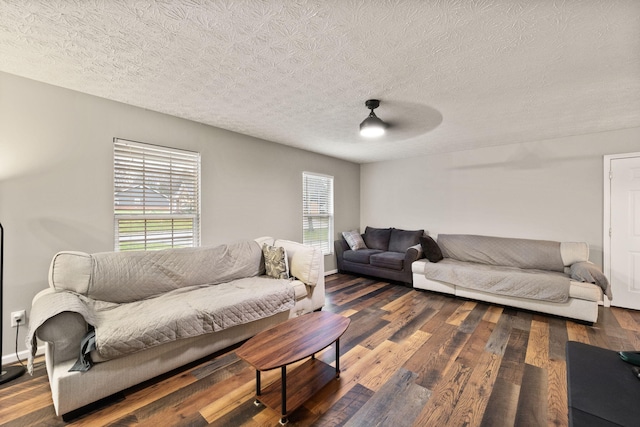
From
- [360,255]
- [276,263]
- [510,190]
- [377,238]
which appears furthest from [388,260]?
[510,190]

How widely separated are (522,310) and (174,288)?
13.9 ft

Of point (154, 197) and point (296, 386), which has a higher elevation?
point (154, 197)

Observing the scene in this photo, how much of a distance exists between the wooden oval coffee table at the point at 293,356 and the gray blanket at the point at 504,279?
236cm

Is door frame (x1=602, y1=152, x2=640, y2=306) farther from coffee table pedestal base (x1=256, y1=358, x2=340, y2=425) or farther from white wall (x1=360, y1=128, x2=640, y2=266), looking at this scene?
→ coffee table pedestal base (x1=256, y1=358, x2=340, y2=425)

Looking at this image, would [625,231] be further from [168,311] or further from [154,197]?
[154,197]

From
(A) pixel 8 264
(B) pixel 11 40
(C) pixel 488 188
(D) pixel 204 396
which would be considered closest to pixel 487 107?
(C) pixel 488 188

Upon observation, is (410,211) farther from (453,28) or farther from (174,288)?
(174,288)

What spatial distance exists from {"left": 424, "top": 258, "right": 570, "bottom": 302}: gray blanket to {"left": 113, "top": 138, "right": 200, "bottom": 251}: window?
3.56 meters

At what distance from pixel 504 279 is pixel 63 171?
5041 millimetres

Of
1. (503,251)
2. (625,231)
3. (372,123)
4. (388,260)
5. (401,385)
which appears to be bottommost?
(401,385)

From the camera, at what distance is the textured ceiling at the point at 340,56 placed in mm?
1379

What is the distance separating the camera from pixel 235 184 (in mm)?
3479

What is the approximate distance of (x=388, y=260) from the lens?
14.2 ft

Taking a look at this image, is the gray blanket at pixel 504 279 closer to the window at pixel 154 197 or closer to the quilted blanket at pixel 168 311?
the quilted blanket at pixel 168 311
